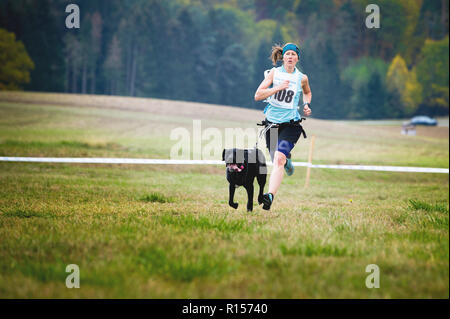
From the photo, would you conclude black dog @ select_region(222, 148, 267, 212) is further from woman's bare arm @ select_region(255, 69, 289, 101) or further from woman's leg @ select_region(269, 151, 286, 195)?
woman's bare arm @ select_region(255, 69, 289, 101)

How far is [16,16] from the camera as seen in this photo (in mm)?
67500

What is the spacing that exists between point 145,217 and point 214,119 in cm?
4211

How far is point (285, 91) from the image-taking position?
21.1 feet

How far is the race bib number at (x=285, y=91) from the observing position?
642cm

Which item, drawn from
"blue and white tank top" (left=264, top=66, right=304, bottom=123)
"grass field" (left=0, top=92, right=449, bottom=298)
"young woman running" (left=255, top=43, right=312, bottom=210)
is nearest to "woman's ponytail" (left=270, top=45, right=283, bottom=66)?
"young woman running" (left=255, top=43, right=312, bottom=210)

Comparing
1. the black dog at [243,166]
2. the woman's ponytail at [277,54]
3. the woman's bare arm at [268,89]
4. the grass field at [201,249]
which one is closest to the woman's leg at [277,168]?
the black dog at [243,166]

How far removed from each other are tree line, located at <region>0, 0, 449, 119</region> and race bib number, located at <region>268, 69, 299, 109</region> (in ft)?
216

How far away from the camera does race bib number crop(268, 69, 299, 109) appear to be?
6.42m

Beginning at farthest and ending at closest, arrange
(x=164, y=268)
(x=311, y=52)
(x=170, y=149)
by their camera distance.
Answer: (x=311, y=52) → (x=170, y=149) → (x=164, y=268)

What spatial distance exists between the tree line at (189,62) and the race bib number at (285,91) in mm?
65699

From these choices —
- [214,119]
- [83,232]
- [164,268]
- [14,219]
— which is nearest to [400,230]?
[164,268]

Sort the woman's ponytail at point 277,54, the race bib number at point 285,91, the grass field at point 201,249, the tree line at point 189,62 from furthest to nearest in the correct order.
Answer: the tree line at point 189,62
the woman's ponytail at point 277,54
the race bib number at point 285,91
the grass field at point 201,249

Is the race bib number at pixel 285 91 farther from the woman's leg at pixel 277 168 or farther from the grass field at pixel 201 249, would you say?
the grass field at pixel 201 249
